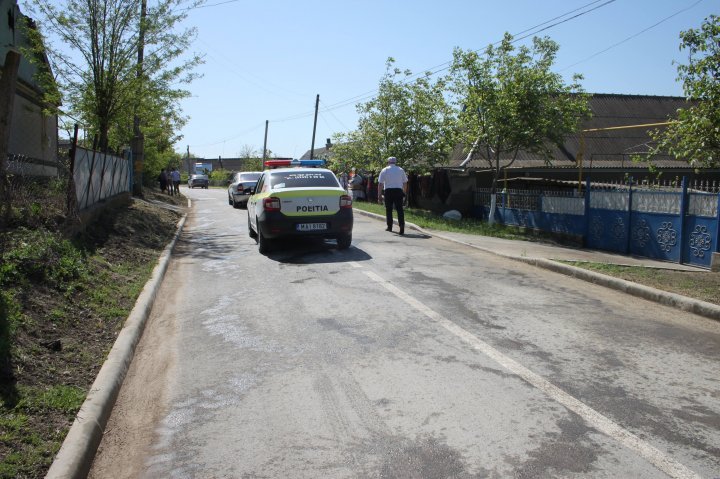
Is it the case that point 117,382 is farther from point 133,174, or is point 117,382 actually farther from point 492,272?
point 133,174

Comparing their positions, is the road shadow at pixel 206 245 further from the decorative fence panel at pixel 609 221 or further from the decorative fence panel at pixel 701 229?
the decorative fence panel at pixel 701 229

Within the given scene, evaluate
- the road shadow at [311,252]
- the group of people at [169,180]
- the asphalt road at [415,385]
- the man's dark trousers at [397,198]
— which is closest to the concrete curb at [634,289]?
the asphalt road at [415,385]

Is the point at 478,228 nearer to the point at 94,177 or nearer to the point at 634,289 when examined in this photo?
the point at 634,289

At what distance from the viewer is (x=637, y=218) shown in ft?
42.6

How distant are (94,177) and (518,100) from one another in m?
11.2

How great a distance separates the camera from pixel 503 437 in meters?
3.80

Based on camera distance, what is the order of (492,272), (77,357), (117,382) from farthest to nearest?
(492,272) → (77,357) → (117,382)

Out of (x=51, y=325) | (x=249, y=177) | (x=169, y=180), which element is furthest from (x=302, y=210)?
(x=169, y=180)

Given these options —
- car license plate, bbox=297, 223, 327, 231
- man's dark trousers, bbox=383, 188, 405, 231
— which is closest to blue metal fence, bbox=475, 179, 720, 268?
man's dark trousers, bbox=383, 188, 405, 231

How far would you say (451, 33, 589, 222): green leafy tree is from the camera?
1722cm

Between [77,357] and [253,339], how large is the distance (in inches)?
62.0

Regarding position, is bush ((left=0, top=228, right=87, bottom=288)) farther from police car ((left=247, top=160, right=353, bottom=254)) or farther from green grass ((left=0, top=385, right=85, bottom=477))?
police car ((left=247, top=160, right=353, bottom=254))

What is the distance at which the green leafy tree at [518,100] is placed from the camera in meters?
17.2

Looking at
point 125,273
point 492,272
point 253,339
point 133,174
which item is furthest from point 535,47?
point 133,174
